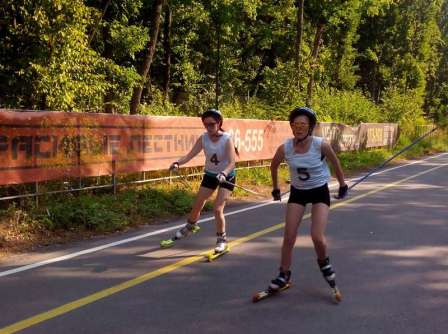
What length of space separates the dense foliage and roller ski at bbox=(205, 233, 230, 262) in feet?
22.4

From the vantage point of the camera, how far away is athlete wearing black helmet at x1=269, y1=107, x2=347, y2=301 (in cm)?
505

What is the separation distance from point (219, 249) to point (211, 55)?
29020mm

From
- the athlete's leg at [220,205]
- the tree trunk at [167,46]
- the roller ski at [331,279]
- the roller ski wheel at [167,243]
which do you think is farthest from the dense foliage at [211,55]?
the roller ski at [331,279]

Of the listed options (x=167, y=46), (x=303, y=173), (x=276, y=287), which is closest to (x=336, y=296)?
(x=276, y=287)

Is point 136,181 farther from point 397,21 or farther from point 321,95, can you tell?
point 397,21

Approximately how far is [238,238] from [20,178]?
3.33m

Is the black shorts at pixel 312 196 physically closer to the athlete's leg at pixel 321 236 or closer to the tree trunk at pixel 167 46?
the athlete's leg at pixel 321 236

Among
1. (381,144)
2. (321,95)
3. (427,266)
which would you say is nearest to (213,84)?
(321,95)

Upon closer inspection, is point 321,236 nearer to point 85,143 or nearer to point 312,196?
point 312,196

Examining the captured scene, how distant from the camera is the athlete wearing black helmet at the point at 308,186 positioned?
5055mm

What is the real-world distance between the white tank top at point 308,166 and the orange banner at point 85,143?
4556mm

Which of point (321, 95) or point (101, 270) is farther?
point (321, 95)

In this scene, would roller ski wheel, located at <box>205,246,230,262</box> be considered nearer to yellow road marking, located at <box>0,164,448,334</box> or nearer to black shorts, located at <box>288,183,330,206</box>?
yellow road marking, located at <box>0,164,448,334</box>

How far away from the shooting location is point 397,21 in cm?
5009
